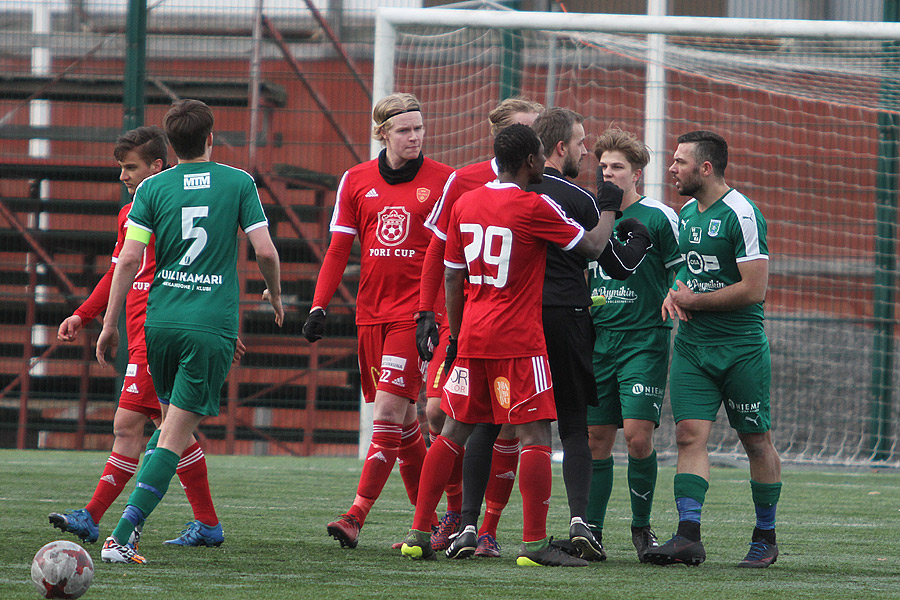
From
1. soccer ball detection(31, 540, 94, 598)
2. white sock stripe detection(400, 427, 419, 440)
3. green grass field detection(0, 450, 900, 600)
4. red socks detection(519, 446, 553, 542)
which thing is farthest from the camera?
white sock stripe detection(400, 427, 419, 440)

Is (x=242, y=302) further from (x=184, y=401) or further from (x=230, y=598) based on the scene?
(x=230, y=598)

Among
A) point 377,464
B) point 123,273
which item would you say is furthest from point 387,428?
point 123,273

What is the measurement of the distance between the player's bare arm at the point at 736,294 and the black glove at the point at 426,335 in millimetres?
1031

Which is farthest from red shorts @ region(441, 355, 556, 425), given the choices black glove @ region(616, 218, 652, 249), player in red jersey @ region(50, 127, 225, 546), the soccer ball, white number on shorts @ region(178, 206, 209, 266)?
the soccer ball

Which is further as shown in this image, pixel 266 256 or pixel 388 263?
pixel 388 263

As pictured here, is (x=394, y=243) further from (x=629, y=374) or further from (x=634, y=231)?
(x=629, y=374)

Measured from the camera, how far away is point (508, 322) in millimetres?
4344

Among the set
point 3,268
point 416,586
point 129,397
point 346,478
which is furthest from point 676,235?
point 3,268

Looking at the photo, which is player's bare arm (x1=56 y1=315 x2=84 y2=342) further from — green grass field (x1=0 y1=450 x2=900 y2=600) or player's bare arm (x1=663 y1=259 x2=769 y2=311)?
player's bare arm (x1=663 y1=259 x2=769 y2=311)

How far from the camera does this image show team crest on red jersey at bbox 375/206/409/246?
197 inches

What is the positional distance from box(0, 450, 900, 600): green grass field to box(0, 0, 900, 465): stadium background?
231 centimetres

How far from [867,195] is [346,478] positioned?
18.5ft

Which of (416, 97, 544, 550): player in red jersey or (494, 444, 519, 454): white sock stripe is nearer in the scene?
(416, 97, 544, 550): player in red jersey

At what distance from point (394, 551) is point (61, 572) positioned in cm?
173
